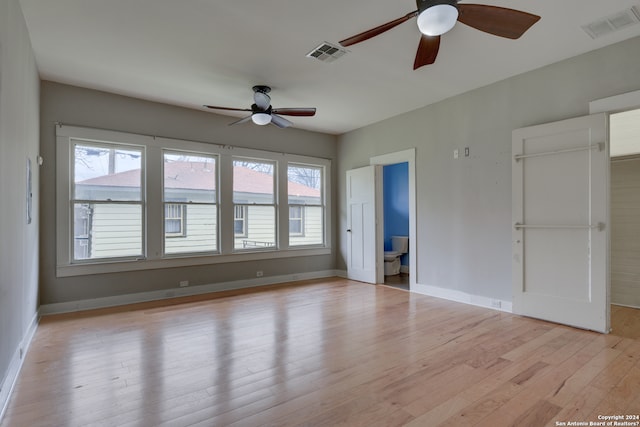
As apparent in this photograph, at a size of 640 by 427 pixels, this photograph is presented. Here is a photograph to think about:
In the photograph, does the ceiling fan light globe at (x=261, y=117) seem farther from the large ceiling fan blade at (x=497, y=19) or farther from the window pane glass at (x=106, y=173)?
the large ceiling fan blade at (x=497, y=19)

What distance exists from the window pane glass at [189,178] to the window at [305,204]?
1479 mm

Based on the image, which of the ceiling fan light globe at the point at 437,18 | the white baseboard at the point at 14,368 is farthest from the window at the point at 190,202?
the ceiling fan light globe at the point at 437,18

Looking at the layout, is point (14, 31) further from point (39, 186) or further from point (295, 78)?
point (295, 78)

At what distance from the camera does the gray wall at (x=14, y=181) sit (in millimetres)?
2127

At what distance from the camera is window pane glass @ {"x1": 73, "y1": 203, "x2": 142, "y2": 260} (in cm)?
430

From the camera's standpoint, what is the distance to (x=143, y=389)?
2.23 metres

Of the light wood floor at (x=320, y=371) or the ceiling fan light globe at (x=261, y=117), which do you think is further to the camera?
the ceiling fan light globe at (x=261, y=117)

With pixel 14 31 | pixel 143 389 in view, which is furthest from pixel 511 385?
pixel 14 31

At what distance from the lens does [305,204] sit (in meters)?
6.41

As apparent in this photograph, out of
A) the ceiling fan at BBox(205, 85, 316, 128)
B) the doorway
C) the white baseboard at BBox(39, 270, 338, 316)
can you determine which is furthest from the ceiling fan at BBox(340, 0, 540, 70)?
the white baseboard at BBox(39, 270, 338, 316)

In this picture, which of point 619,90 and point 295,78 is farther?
point 295,78

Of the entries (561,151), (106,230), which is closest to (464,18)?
(561,151)

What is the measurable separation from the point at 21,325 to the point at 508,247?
5.05 m

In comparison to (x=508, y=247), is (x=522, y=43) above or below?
above
